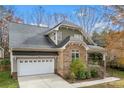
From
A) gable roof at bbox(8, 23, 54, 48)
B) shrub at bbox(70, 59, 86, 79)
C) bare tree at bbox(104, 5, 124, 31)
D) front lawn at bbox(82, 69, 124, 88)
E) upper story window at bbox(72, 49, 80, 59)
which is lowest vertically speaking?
front lawn at bbox(82, 69, 124, 88)

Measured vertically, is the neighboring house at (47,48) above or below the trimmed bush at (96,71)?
above

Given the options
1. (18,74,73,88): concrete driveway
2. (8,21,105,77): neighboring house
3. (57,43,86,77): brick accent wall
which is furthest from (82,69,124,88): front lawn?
(57,43,86,77): brick accent wall

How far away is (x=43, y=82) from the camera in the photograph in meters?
7.35

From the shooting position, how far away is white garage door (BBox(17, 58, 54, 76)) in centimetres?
812

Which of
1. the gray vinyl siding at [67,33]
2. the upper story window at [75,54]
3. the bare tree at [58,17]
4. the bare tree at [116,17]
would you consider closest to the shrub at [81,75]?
the upper story window at [75,54]

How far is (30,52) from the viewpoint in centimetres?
827

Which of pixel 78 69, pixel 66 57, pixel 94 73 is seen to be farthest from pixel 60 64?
pixel 94 73

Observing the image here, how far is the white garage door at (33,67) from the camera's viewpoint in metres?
8.12

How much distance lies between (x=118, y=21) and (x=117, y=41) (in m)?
0.93

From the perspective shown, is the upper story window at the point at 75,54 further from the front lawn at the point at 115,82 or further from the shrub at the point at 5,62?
the shrub at the point at 5,62

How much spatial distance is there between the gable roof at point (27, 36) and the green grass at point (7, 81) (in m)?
1.38

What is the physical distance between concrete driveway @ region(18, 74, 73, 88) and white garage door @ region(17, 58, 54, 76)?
265mm

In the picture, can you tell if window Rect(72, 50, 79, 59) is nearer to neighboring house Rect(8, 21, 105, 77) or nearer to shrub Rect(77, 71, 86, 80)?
neighboring house Rect(8, 21, 105, 77)
